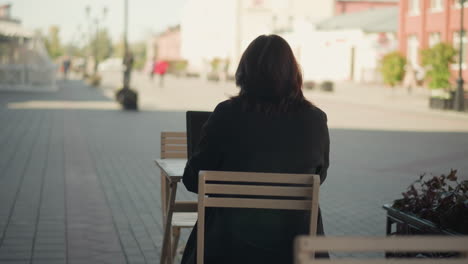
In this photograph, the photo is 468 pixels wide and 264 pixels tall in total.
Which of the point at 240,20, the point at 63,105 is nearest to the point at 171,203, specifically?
the point at 63,105

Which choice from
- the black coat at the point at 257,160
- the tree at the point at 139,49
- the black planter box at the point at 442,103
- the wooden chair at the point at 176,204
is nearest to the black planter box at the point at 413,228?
the black coat at the point at 257,160

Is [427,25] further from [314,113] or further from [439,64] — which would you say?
[314,113]

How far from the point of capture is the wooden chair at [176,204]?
198 inches

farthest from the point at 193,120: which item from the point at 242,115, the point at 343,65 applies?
the point at 343,65

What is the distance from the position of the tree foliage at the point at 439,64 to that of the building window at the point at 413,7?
18402mm

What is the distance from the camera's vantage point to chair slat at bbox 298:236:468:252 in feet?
6.91

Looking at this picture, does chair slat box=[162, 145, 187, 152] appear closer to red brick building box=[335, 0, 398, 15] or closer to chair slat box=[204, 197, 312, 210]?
chair slat box=[204, 197, 312, 210]

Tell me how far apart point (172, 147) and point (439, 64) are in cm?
2143

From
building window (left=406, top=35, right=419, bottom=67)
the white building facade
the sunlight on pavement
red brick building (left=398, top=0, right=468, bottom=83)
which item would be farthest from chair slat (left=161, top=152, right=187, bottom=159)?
the white building facade

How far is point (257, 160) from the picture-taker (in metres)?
3.58

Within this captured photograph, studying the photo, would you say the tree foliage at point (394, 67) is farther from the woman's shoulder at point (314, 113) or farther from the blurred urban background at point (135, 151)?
the woman's shoulder at point (314, 113)

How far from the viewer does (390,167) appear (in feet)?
38.0

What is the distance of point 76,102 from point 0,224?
21.6 meters

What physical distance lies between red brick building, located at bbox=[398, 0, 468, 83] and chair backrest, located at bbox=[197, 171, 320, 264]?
114 ft
